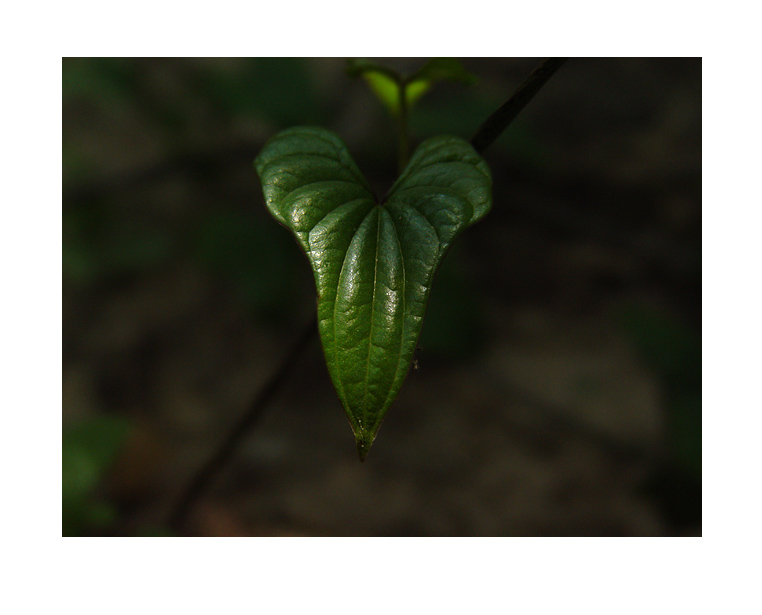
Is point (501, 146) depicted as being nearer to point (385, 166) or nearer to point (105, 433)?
point (385, 166)

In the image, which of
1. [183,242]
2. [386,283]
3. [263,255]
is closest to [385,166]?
[263,255]

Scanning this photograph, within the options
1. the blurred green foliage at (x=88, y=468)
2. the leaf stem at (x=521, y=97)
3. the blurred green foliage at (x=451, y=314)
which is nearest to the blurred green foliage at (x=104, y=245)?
the blurred green foliage at (x=88, y=468)

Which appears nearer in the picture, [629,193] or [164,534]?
[164,534]

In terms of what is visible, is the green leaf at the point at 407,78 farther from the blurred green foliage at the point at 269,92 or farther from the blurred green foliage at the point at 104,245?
the blurred green foliage at the point at 104,245

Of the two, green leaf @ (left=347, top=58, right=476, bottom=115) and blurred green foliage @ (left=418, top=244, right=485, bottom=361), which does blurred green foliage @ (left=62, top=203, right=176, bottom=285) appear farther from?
green leaf @ (left=347, top=58, right=476, bottom=115)

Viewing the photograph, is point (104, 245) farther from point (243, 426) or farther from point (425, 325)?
point (243, 426)

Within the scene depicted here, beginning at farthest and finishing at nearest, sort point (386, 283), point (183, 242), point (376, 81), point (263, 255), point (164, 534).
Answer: point (183, 242) → point (263, 255) → point (164, 534) → point (376, 81) → point (386, 283)

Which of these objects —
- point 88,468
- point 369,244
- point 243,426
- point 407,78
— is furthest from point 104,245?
point 369,244
